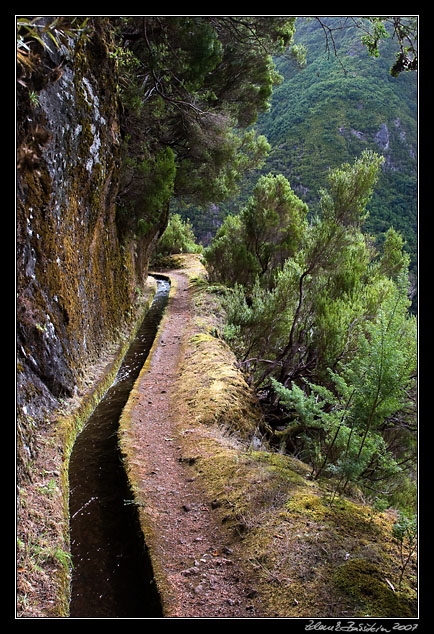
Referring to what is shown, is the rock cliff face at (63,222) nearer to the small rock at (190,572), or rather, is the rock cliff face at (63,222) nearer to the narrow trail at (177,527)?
the narrow trail at (177,527)

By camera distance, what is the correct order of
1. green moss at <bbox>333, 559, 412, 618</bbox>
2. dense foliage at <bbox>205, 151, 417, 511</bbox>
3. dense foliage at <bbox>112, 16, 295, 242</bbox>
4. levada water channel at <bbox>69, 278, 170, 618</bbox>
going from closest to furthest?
green moss at <bbox>333, 559, 412, 618</bbox> → levada water channel at <bbox>69, 278, 170, 618</bbox> → dense foliage at <bbox>205, 151, 417, 511</bbox> → dense foliage at <bbox>112, 16, 295, 242</bbox>

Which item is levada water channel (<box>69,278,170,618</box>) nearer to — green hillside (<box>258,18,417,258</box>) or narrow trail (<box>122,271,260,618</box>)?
narrow trail (<box>122,271,260,618</box>)

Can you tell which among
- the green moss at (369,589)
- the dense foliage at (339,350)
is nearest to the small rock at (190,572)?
the green moss at (369,589)

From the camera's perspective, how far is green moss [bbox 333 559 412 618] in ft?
8.80

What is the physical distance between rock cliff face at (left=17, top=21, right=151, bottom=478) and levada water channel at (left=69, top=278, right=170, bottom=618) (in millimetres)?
751

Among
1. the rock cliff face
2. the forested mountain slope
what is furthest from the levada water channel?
the forested mountain slope

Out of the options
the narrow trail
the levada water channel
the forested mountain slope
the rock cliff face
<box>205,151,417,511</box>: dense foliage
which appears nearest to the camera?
the narrow trail

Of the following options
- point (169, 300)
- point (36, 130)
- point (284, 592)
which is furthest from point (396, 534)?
point (169, 300)

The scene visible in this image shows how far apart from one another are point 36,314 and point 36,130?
2.21m

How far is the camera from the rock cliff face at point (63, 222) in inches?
187

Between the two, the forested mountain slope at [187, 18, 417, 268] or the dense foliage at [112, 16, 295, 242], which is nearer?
the dense foliage at [112, 16, 295, 242]

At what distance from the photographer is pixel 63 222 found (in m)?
6.15

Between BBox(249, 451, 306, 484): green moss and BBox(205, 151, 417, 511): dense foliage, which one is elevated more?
BBox(205, 151, 417, 511): dense foliage

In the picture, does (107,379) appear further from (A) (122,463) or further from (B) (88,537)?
(B) (88,537)
